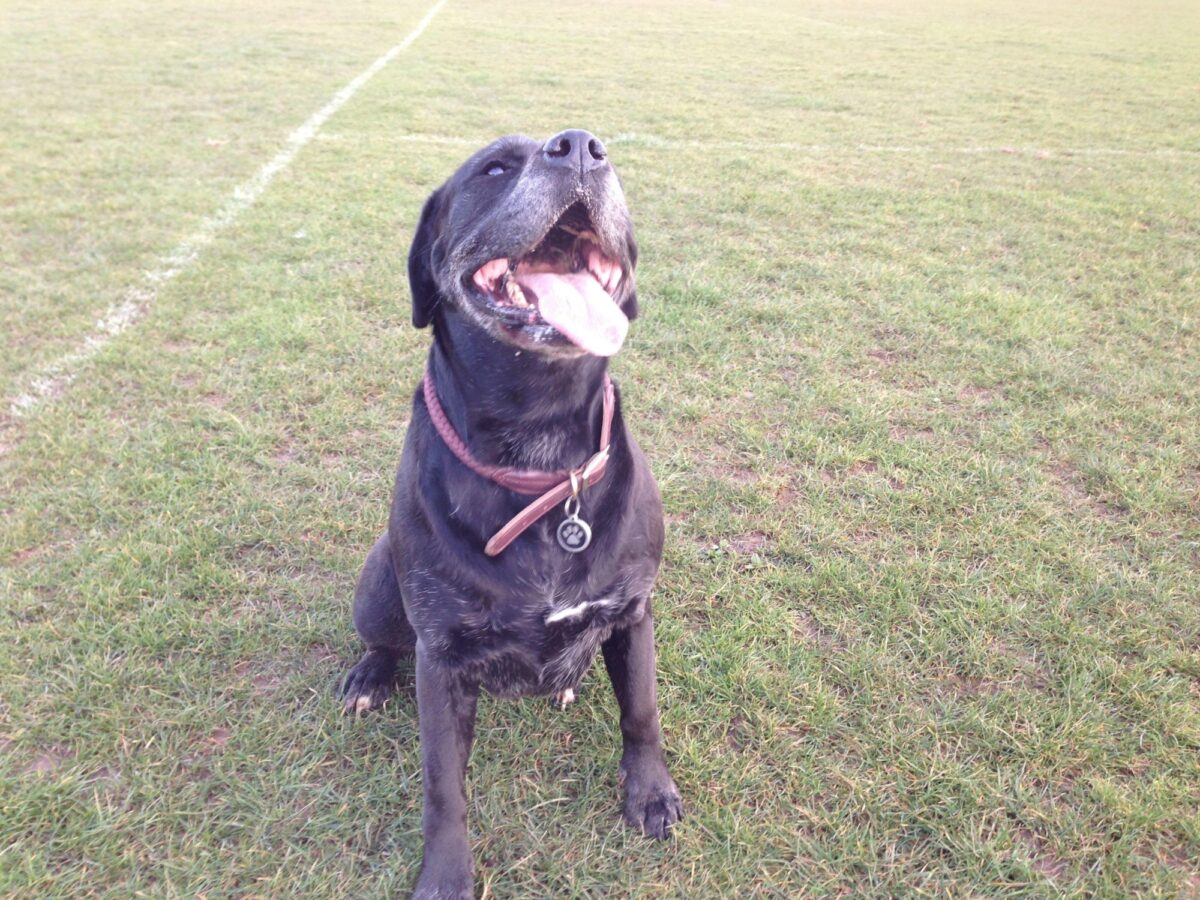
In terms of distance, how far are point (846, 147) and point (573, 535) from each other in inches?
303

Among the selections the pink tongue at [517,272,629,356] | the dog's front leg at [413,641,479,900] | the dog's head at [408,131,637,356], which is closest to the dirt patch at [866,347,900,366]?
the dog's head at [408,131,637,356]

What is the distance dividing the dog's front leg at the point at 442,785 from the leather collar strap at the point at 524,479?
0.36m

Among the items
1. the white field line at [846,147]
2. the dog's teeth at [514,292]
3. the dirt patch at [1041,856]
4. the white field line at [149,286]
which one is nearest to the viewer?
the dog's teeth at [514,292]

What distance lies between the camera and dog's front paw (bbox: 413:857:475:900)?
6.42ft

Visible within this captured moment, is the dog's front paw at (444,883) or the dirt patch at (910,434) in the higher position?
the dirt patch at (910,434)

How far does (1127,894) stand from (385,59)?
45.6ft

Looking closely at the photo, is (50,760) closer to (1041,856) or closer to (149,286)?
(1041,856)

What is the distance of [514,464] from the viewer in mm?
1941

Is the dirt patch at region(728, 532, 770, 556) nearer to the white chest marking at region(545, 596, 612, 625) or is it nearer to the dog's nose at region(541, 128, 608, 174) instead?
the white chest marking at region(545, 596, 612, 625)

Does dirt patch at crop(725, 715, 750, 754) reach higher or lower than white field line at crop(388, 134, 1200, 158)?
lower

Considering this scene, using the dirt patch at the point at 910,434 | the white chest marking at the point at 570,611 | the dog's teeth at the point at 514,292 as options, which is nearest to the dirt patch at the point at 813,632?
the white chest marking at the point at 570,611

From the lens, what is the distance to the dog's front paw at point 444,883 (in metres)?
1.96

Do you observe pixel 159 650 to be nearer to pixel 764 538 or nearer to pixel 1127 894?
pixel 764 538

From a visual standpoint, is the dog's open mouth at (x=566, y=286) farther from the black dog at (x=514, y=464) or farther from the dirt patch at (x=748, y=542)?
the dirt patch at (x=748, y=542)
